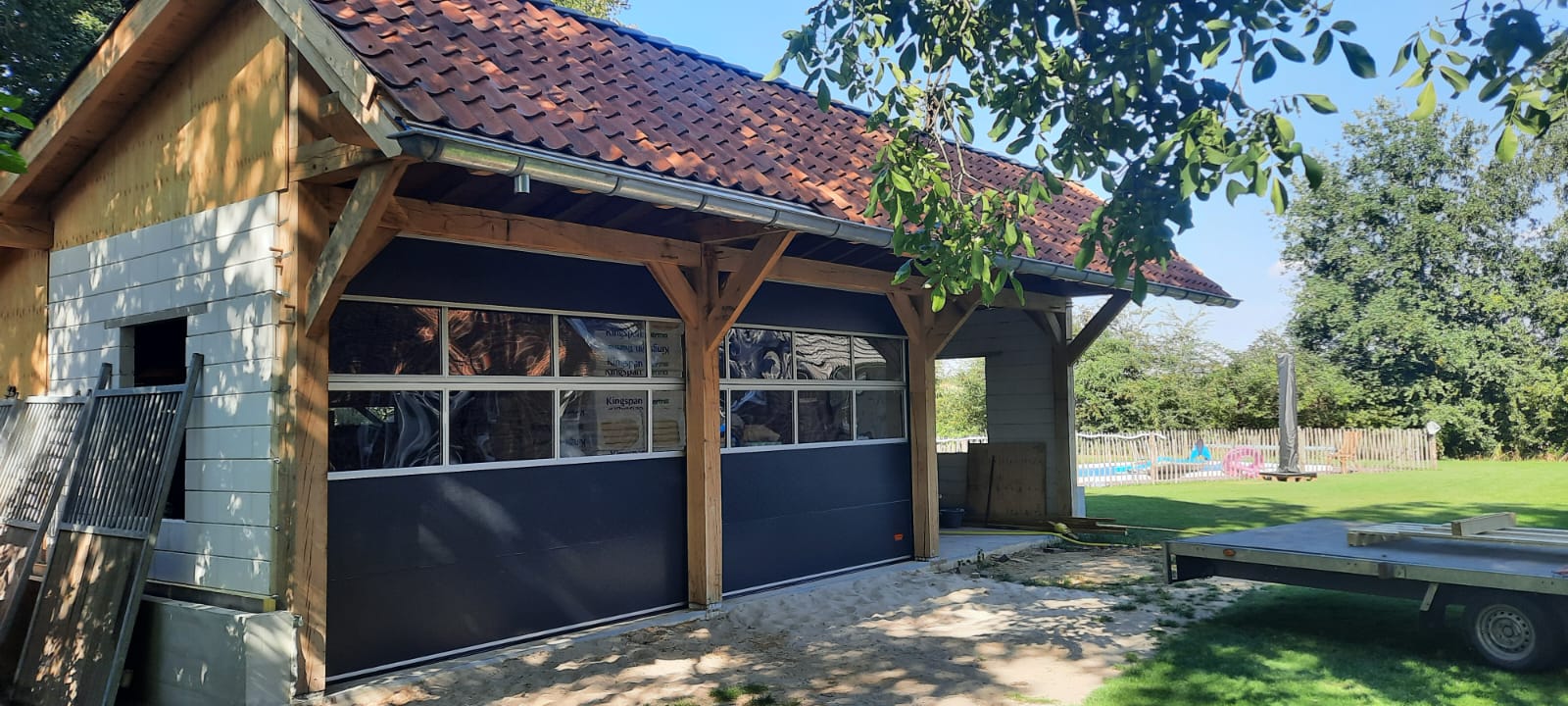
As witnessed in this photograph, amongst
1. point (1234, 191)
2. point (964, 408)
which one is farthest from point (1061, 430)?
point (964, 408)

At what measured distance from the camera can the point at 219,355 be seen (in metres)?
6.45

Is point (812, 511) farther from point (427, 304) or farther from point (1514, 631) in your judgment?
point (1514, 631)

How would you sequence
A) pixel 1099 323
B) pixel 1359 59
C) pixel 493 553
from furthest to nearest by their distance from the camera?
A: pixel 1099 323, pixel 493 553, pixel 1359 59

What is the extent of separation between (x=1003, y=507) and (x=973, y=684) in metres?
8.23

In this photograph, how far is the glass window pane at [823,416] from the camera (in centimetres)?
1012

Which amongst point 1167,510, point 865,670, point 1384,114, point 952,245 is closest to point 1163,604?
point 865,670

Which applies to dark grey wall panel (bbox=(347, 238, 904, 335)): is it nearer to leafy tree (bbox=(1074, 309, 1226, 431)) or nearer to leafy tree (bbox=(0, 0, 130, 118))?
Answer: leafy tree (bbox=(0, 0, 130, 118))

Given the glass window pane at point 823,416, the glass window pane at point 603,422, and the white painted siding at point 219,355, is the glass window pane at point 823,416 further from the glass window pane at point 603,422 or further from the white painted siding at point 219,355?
the white painted siding at point 219,355

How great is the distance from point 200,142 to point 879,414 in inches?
266

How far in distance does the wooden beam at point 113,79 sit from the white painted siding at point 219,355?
79 cm

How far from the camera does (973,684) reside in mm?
6250

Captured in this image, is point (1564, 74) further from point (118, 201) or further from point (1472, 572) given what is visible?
point (118, 201)

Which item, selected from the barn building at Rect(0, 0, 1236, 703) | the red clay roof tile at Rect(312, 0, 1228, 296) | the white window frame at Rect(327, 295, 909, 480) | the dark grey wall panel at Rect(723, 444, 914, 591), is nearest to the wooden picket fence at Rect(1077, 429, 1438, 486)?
the dark grey wall panel at Rect(723, 444, 914, 591)

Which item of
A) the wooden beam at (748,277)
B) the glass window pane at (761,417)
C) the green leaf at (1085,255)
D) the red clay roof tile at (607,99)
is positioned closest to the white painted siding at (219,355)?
the red clay roof tile at (607,99)
